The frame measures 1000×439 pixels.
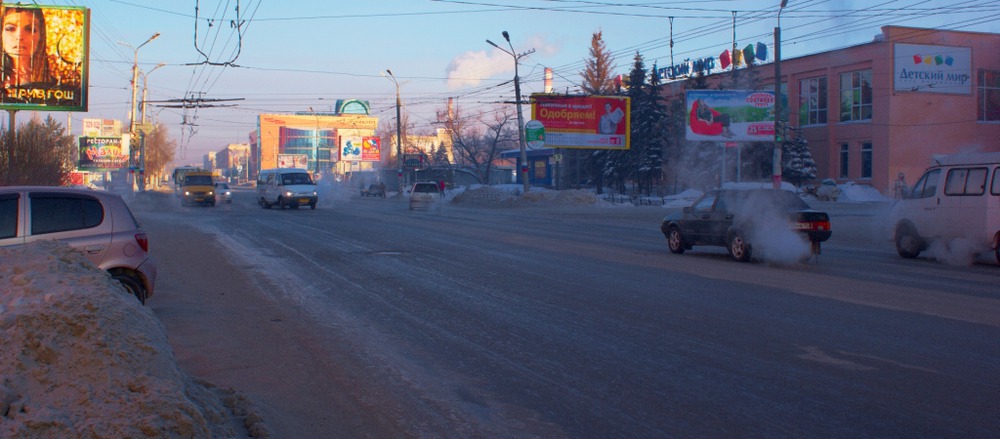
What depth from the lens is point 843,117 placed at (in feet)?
195

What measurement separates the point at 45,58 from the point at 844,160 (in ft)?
171

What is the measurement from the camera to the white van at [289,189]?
3978 centimetres

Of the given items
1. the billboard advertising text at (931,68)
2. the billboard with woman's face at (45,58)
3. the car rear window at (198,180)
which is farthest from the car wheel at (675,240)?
the billboard advertising text at (931,68)

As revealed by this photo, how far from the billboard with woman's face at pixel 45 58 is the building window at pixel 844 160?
165ft

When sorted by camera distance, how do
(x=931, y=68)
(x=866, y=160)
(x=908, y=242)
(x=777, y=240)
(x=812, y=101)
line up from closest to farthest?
(x=777, y=240) < (x=908, y=242) < (x=931, y=68) < (x=866, y=160) < (x=812, y=101)

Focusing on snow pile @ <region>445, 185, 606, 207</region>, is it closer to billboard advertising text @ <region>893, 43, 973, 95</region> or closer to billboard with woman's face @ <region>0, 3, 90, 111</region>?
billboard advertising text @ <region>893, 43, 973, 95</region>

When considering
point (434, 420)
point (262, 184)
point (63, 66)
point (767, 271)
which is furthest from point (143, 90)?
point (434, 420)

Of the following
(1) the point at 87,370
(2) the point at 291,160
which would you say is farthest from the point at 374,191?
(1) the point at 87,370

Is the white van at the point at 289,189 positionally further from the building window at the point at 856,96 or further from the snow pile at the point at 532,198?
the building window at the point at 856,96

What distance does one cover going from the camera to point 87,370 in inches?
159

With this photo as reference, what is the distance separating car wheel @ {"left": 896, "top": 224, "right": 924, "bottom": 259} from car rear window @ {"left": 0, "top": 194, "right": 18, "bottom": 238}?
1597 cm

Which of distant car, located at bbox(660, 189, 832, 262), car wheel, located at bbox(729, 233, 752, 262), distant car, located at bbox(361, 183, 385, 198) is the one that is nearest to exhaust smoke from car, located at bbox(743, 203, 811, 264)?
distant car, located at bbox(660, 189, 832, 262)

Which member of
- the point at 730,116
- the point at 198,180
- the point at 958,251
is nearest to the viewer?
the point at 958,251

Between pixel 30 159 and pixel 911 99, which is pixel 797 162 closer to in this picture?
pixel 911 99
